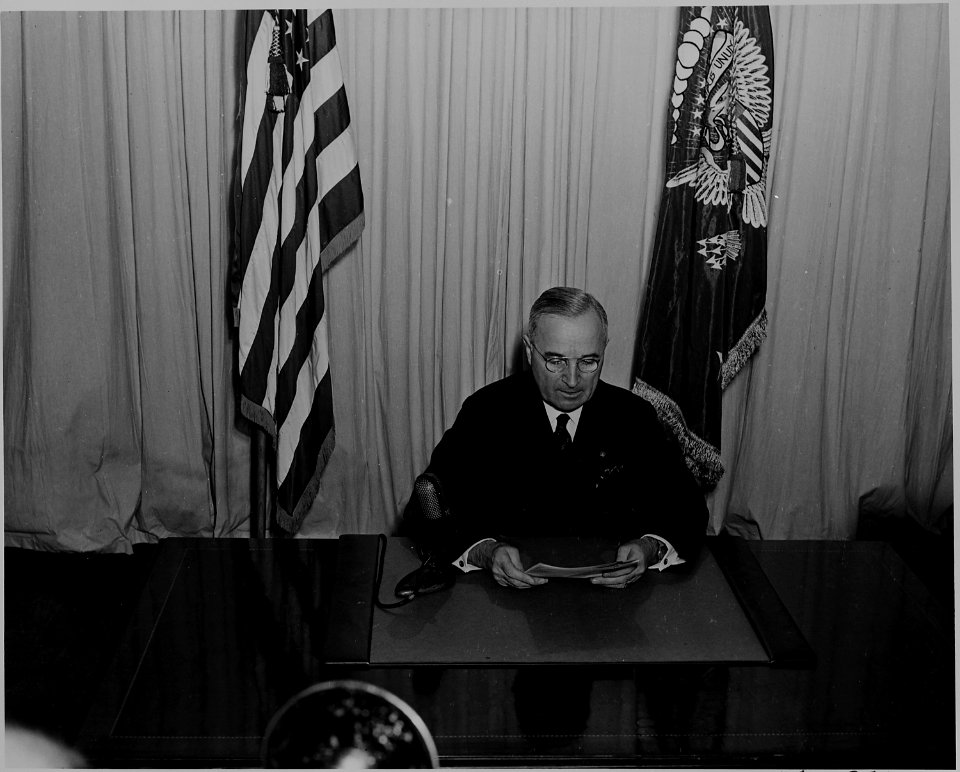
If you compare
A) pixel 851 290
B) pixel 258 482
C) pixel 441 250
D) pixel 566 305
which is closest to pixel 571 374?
pixel 566 305

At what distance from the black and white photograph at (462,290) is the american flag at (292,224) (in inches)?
0.5

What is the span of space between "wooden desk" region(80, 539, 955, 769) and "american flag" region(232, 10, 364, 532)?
53.3 inches

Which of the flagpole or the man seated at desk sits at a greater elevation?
the man seated at desk

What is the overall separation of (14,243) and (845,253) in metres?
3.51

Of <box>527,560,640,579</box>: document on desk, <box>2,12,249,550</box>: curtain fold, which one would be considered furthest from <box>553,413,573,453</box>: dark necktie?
<box>2,12,249,550</box>: curtain fold

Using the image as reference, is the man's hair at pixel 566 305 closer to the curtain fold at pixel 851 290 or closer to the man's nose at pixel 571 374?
the man's nose at pixel 571 374

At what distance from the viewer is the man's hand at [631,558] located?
237 centimetres

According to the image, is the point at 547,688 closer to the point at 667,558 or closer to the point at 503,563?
the point at 503,563

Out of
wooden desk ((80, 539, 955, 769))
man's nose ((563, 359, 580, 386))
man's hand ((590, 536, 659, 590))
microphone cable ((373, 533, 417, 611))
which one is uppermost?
man's nose ((563, 359, 580, 386))

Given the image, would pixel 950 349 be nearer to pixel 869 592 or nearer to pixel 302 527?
pixel 869 592

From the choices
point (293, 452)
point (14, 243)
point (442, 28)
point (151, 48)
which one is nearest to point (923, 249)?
point (442, 28)

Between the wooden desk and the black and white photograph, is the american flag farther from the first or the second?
the wooden desk

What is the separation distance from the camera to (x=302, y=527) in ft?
14.5

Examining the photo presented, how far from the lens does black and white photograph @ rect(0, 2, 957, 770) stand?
314 centimetres
